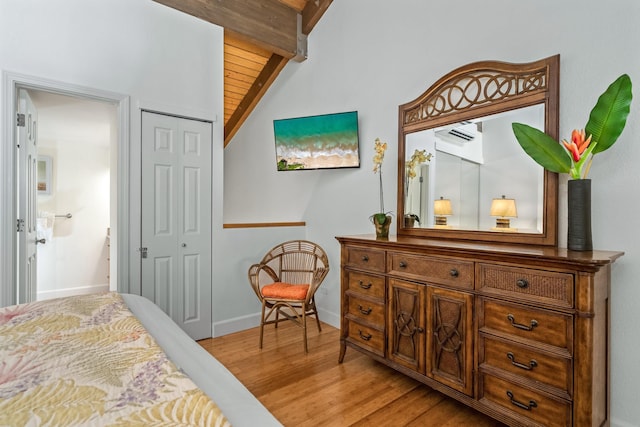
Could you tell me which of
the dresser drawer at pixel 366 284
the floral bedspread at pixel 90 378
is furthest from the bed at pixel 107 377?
the dresser drawer at pixel 366 284

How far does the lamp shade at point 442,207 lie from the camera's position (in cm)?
239

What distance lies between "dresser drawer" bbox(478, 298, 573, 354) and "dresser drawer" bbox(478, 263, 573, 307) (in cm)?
6

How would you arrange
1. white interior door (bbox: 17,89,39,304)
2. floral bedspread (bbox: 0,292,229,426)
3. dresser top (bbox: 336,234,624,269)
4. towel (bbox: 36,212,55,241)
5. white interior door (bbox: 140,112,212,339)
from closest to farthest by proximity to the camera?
floral bedspread (bbox: 0,292,229,426)
dresser top (bbox: 336,234,624,269)
white interior door (bbox: 17,89,39,304)
white interior door (bbox: 140,112,212,339)
towel (bbox: 36,212,55,241)

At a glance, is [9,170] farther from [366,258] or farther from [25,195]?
[366,258]

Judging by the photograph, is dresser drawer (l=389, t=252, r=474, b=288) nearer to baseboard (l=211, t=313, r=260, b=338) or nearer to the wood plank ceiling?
baseboard (l=211, t=313, r=260, b=338)

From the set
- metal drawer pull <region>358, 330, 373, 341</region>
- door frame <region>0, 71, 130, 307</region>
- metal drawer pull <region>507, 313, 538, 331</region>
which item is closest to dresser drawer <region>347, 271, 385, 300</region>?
metal drawer pull <region>358, 330, 373, 341</region>

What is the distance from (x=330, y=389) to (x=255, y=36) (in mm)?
3368

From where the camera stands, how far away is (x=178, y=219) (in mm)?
2938

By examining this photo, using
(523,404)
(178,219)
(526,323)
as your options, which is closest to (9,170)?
(178,219)

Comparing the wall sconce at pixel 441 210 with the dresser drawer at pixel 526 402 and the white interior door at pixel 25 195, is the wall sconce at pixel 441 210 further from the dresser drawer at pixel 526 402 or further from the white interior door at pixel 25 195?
the white interior door at pixel 25 195

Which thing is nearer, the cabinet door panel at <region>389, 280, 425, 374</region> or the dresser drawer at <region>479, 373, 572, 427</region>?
the dresser drawer at <region>479, 373, 572, 427</region>

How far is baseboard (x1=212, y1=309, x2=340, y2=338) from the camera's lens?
10.4 ft

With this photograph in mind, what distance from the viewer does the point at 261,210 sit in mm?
4555

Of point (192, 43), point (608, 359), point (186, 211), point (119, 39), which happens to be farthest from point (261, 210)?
point (608, 359)
